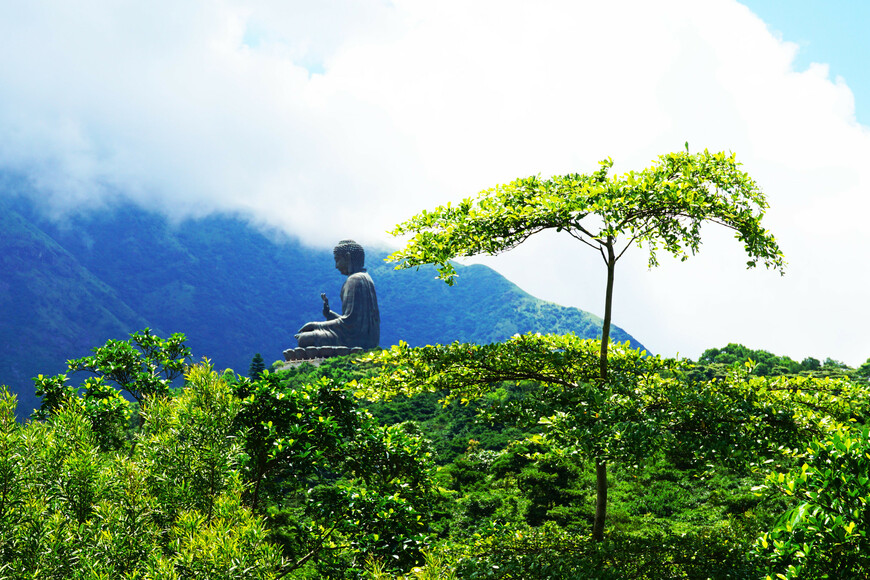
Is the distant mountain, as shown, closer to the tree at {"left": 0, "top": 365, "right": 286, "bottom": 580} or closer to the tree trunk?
the tree at {"left": 0, "top": 365, "right": 286, "bottom": 580}

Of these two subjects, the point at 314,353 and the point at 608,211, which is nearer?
the point at 608,211

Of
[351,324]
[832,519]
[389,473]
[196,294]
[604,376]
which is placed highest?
[196,294]

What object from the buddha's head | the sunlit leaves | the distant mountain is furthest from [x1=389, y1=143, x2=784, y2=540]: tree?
the distant mountain

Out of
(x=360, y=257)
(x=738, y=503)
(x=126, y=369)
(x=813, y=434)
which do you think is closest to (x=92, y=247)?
(x=360, y=257)

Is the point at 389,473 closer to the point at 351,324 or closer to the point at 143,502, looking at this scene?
the point at 143,502

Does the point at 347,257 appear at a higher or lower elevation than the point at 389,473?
higher

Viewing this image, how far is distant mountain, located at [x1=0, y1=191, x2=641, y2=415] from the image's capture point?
155 ft

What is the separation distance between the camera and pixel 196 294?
56906 millimetres

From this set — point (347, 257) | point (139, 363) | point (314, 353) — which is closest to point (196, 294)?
point (347, 257)

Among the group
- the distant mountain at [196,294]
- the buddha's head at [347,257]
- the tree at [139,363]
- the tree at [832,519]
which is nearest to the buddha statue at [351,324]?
the buddha's head at [347,257]

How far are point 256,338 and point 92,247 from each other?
15.6 m

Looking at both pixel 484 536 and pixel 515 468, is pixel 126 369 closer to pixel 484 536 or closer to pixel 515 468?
pixel 484 536

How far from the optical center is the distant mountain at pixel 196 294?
47.1 meters

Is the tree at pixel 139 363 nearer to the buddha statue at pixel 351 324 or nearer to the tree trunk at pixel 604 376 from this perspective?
the tree trunk at pixel 604 376
